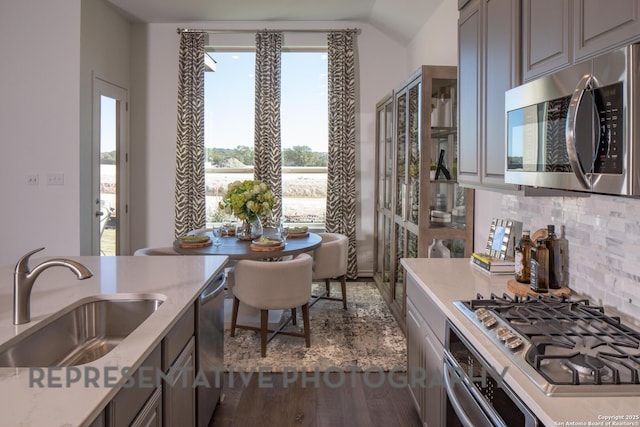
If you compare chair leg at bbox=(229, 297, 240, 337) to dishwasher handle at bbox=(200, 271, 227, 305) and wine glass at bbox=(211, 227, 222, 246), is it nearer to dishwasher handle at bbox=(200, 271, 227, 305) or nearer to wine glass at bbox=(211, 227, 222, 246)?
wine glass at bbox=(211, 227, 222, 246)

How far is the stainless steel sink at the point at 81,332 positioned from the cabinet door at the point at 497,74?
1547mm

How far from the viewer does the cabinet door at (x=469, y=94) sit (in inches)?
86.4

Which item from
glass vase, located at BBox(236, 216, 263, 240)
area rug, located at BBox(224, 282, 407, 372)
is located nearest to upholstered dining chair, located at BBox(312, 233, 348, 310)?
area rug, located at BBox(224, 282, 407, 372)

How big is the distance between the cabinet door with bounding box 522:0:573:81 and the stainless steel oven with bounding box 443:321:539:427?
3.21ft

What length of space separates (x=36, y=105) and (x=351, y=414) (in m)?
4.18

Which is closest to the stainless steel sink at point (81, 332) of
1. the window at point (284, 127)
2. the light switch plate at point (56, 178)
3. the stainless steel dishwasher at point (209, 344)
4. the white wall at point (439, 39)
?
the stainless steel dishwasher at point (209, 344)

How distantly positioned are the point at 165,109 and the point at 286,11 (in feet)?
6.26

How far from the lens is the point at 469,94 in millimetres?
2307

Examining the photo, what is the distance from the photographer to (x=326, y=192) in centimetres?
562

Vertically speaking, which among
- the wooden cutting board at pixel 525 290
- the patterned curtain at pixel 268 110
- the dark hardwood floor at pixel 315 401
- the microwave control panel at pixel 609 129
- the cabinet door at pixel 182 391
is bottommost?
the dark hardwood floor at pixel 315 401

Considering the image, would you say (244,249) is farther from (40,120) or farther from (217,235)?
(40,120)

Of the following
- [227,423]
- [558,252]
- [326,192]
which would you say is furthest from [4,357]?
[326,192]

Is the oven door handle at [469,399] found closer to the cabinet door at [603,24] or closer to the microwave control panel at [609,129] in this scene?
the microwave control panel at [609,129]

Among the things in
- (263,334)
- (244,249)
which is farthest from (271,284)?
(244,249)
